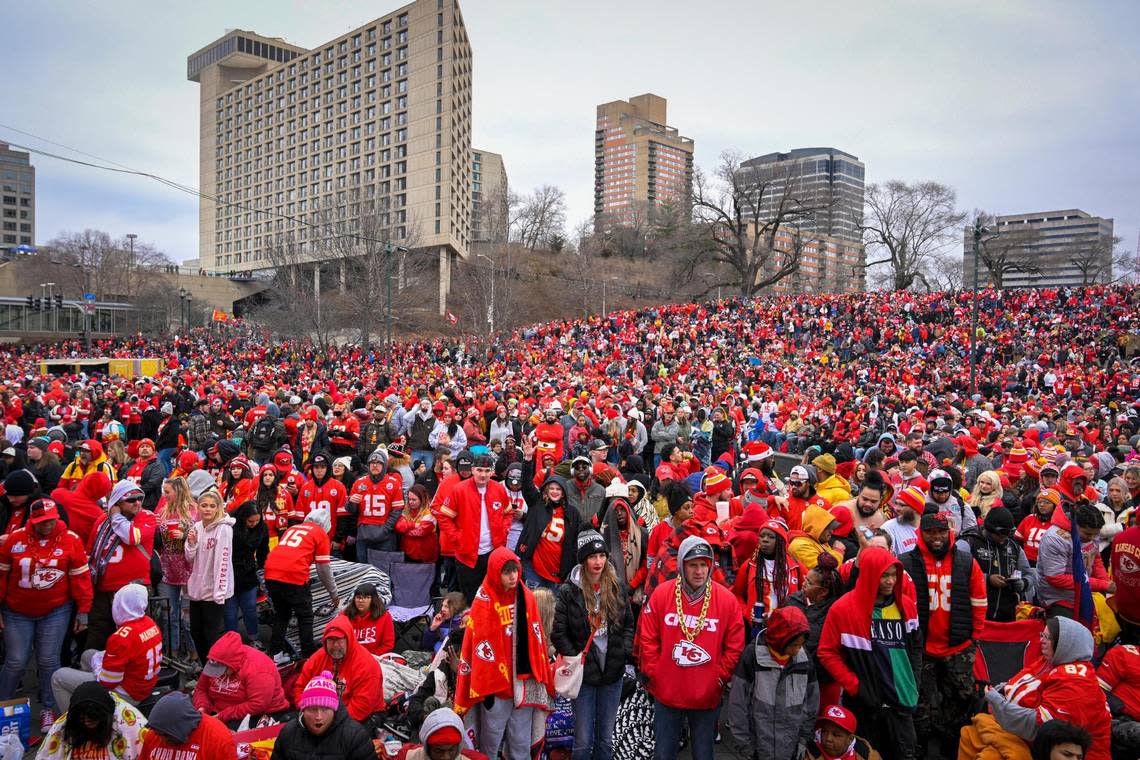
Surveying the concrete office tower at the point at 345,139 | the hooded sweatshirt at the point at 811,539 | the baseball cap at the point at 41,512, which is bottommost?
the hooded sweatshirt at the point at 811,539

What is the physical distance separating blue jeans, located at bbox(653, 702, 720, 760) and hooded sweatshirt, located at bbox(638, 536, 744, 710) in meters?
0.11


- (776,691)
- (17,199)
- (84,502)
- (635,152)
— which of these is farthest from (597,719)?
(17,199)

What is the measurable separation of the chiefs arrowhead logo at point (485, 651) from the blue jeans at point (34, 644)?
3.48 meters

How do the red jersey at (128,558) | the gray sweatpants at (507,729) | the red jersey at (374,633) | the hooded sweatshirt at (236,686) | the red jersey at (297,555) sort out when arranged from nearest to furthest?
the gray sweatpants at (507,729), the hooded sweatshirt at (236,686), the red jersey at (374,633), the red jersey at (128,558), the red jersey at (297,555)

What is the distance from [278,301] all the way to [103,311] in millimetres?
23796

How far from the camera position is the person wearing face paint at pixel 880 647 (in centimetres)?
414

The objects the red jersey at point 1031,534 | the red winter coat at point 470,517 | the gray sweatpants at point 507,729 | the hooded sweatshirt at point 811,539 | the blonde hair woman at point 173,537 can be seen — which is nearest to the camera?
the gray sweatpants at point 507,729

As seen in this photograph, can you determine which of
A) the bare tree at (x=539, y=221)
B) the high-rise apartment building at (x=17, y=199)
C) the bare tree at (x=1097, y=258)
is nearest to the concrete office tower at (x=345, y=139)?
the bare tree at (x=539, y=221)

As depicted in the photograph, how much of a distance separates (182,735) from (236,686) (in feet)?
4.06

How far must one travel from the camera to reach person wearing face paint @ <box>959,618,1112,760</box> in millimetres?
3566

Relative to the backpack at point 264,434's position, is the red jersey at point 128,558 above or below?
below

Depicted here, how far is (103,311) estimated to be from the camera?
6238 cm

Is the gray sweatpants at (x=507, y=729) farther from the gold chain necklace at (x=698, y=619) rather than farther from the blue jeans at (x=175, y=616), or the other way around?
the blue jeans at (x=175, y=616)

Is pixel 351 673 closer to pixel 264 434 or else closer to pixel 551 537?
pixel 551 537
